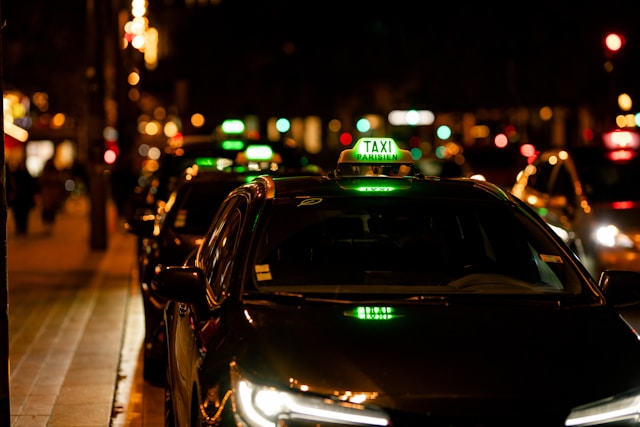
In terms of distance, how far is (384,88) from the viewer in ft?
149

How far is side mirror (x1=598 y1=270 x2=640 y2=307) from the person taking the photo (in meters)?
5.62

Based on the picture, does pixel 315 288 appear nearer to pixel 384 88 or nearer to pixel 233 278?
pixel 233 278

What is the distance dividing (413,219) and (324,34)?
104 feet

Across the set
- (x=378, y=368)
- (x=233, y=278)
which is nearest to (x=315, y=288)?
(x=233, y=278)

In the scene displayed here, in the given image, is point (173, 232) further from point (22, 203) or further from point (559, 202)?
point (22, 203)

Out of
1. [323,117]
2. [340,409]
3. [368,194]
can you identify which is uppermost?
[323,117]

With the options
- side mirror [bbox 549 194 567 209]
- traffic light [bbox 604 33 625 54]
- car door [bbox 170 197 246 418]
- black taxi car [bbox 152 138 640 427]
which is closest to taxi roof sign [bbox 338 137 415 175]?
black taxi car [bbox 152 138 640 427]

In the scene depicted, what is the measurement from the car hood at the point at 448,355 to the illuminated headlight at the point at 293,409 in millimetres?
40

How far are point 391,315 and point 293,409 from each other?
2.48 feet

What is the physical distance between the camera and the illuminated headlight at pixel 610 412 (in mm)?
4363

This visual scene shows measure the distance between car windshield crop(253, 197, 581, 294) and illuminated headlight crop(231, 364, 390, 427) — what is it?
1.00 metres

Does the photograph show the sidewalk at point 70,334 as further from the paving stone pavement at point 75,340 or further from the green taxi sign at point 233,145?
the green taxi sign at point 233,145

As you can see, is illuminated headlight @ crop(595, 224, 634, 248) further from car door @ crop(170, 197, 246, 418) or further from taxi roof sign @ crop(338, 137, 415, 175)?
car door @ crop(170, 197, 246, 418)

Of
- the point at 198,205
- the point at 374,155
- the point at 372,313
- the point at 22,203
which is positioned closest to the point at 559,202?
the point at 198,205
